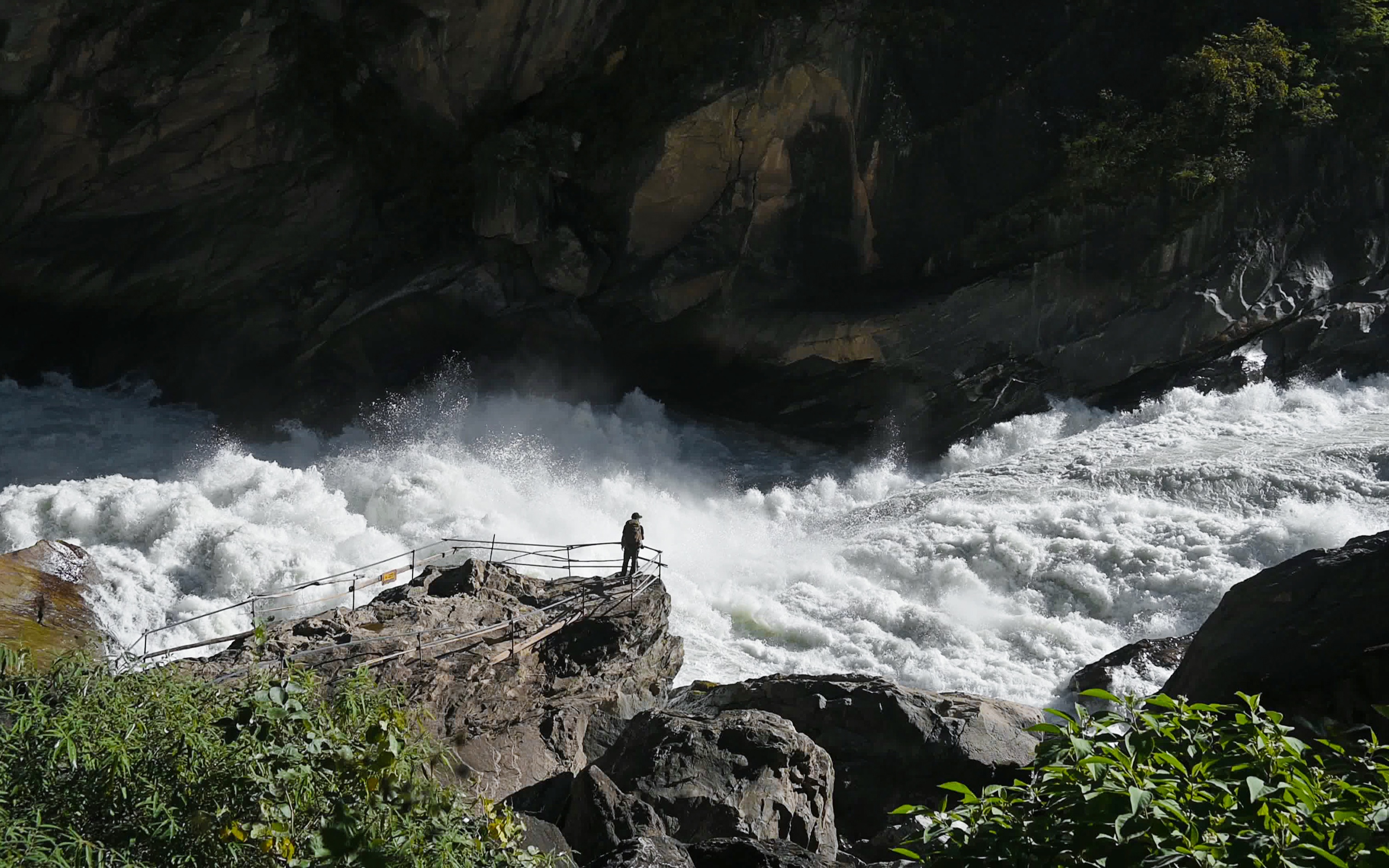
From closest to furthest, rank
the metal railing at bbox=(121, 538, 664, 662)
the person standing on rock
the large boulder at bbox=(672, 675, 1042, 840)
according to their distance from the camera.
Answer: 1. the large boulder at bbox=(672, 675, 1042, 840)
2. the metal railing at bbox=(121, 538, 664, 662)
3. the person standing on rock

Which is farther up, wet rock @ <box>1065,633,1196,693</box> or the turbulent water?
the turbulent water

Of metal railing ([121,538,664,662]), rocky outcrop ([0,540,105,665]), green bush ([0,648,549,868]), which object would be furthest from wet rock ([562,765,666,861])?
rocky outcrop ([0,540,105,665])

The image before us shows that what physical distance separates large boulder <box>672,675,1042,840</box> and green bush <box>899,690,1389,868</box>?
21.0ft

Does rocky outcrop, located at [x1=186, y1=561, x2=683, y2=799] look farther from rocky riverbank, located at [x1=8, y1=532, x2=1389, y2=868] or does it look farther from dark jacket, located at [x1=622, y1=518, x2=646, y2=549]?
dark jacket, located at [x1=622, y1=518, x2=646, y2=549]

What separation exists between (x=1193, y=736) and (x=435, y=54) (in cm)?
1985

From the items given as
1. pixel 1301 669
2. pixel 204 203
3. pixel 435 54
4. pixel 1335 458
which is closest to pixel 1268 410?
pixel 1335 458

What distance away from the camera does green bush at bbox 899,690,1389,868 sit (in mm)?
2961

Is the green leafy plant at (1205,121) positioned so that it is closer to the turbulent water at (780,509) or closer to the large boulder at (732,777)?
the turbulent water at (780,509)

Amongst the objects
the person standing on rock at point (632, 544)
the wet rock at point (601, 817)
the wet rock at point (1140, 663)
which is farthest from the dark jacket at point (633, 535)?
the wet rock at point (601, 817)

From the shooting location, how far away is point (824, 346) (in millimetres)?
21328

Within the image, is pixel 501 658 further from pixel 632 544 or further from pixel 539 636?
pixel 632 544

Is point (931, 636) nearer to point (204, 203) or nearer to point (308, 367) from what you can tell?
point (308, 367)

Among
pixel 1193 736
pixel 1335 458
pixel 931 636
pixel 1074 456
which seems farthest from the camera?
pixel 1074 456

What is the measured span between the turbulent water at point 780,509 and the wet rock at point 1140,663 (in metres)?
0.18
